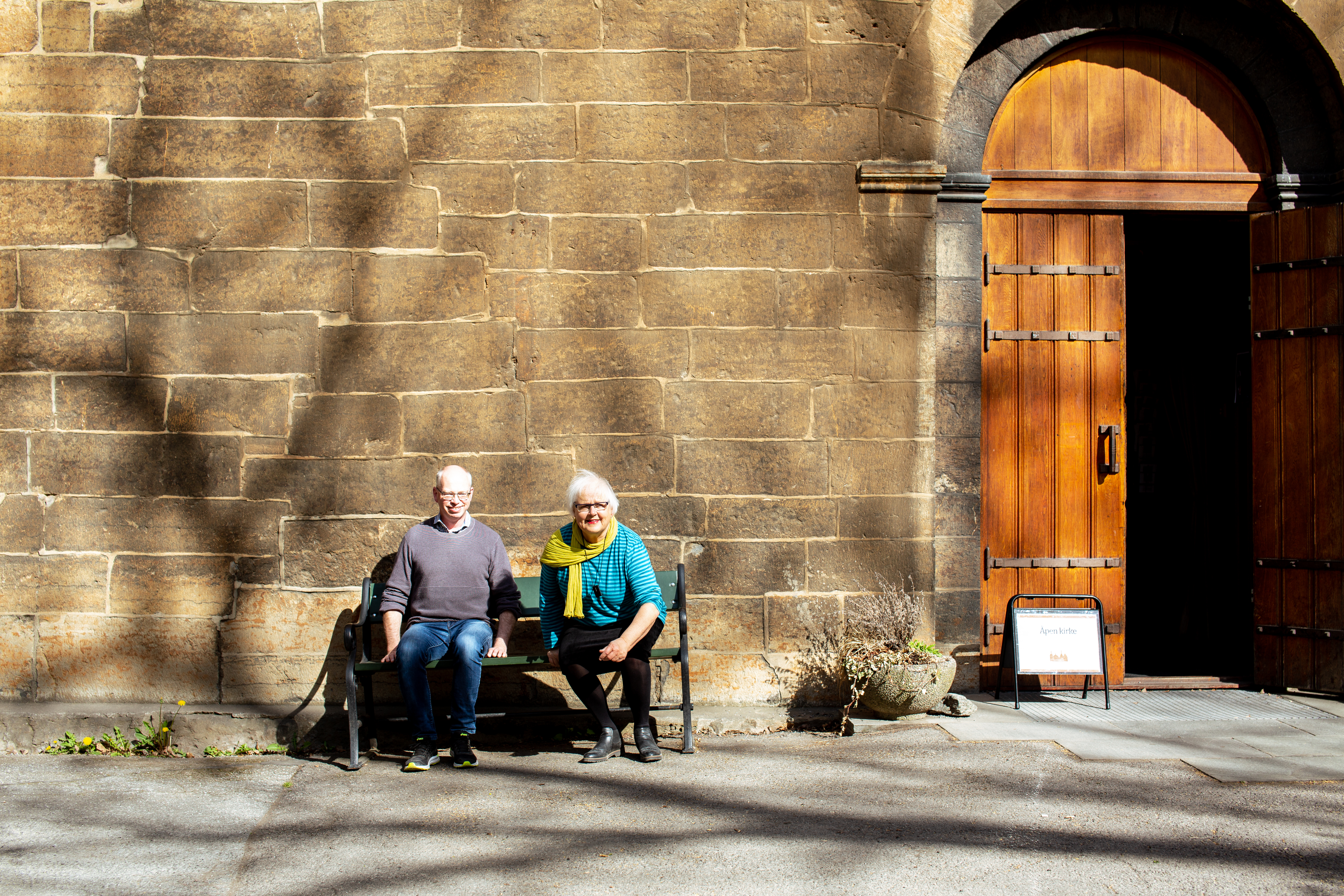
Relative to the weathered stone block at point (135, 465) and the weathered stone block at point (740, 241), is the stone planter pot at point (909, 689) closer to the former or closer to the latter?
the weathered stone block at point (740, 241)

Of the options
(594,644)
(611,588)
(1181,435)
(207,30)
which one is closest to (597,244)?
(611,588)

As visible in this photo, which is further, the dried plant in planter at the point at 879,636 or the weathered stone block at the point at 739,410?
the weathered stone block at the point at 739,410

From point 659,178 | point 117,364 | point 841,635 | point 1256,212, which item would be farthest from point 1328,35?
point 117,364

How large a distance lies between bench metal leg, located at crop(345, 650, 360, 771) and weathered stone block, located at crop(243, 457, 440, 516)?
34.0 inches

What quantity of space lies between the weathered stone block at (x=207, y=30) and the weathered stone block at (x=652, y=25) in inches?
59.8

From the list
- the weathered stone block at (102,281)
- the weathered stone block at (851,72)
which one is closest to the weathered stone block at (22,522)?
the weathered stone block at (102,281)

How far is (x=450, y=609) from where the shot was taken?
4168 millimetres

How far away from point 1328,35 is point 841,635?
4277 millimetres

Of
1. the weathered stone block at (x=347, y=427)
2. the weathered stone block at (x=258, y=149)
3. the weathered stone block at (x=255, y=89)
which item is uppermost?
the weathered stone block at (x=255, y=89)

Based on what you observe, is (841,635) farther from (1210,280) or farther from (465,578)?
(1210,280)

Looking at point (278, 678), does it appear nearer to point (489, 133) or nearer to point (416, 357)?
point (416, 357)

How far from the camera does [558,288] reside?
15.3 ft

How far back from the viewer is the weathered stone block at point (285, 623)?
15.1ft

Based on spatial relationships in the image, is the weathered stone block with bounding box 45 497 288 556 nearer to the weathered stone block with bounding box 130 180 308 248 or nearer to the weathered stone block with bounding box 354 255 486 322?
the weathered stone block with bounding box 354 255 486 322
